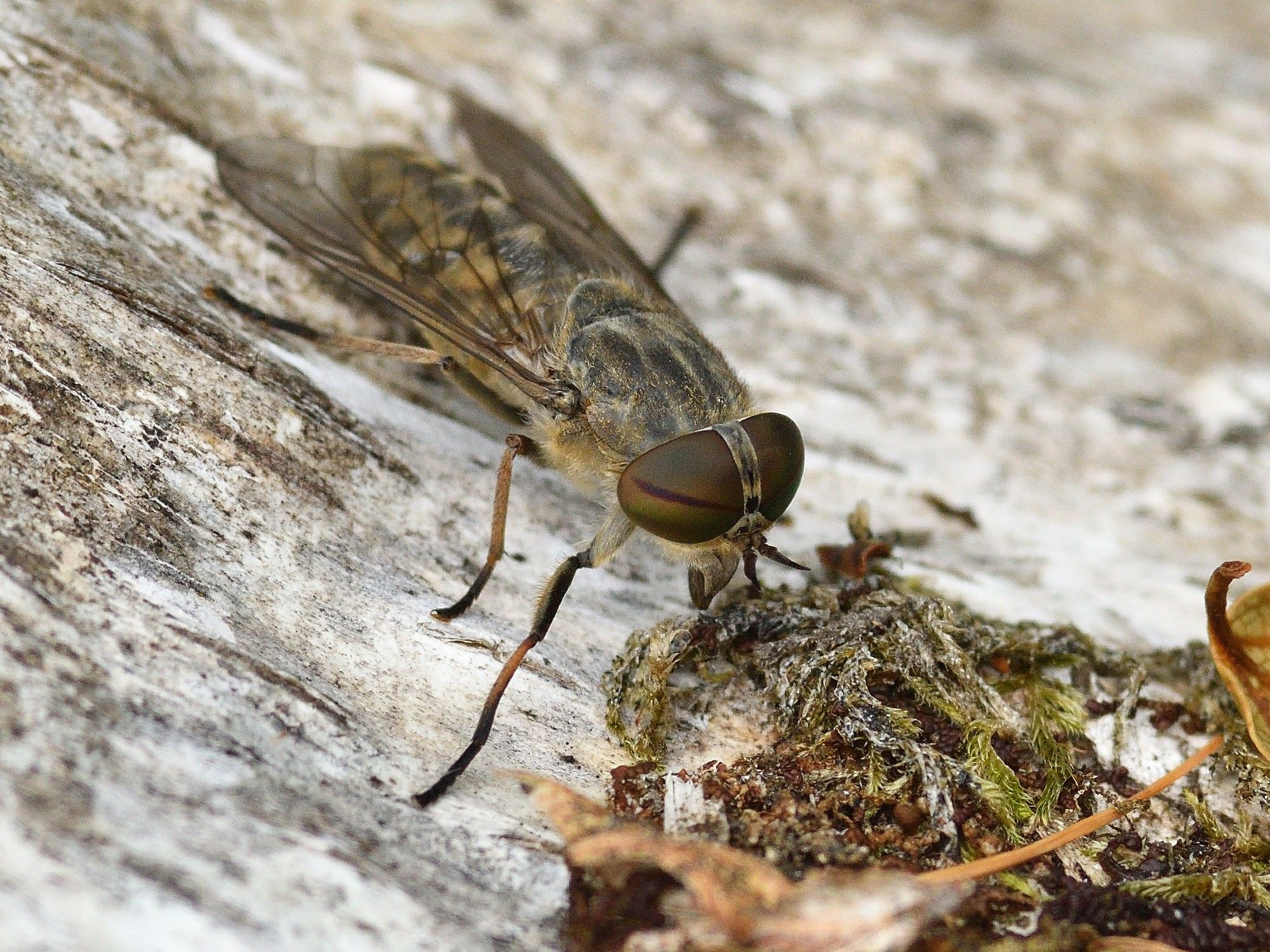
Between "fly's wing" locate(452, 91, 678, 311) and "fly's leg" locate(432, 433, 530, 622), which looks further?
"fly's wing" locate(452, 91, 678, 311)

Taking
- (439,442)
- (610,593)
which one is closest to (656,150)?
(439,442)

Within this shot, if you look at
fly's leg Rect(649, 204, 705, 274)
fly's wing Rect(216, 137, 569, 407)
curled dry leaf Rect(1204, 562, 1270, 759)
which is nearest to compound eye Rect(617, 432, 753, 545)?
fly's wing Rect(216, 137, 569, 407)

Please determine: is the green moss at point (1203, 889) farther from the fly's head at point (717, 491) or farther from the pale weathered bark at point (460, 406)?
the fly's head at point (717, 491)

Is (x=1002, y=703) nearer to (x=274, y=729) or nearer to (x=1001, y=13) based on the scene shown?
(x=274, y=729)

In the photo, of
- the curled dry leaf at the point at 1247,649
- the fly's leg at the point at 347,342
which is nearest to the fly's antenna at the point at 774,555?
the curled dry leaf at the point at 1247,649

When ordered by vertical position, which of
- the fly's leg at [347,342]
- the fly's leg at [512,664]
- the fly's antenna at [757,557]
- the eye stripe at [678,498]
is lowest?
the fly's leg at [512,664]

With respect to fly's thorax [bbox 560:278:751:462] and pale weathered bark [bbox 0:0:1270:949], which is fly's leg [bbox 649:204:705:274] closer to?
pale weathered bark [bbox 0:0:1270:949]

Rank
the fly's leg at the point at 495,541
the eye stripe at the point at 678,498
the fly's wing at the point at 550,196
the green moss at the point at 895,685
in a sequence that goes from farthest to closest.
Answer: the fly's wing at the point at 550,196
the fly's leg at the point at 495,541
the eye stripe at the point at 678,498
the green moss at the point at 895,685
